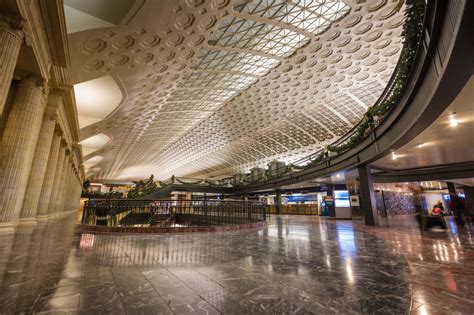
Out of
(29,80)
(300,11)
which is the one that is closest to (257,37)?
(300,11)

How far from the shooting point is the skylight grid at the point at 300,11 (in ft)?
57.0

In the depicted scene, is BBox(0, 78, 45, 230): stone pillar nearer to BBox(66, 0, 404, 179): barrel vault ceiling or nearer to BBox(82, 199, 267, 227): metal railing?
A: BBox(82, 199, 267, 227): metal railing

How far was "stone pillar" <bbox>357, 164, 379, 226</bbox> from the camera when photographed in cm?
1280

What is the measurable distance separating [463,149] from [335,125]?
28130 mm

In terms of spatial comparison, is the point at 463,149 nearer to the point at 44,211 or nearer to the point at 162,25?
the point at 162,25

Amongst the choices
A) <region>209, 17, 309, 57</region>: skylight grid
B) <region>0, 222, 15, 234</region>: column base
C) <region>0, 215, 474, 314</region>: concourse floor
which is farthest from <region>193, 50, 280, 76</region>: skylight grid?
<region>0, 215, 474, 314</region>: concourse floor

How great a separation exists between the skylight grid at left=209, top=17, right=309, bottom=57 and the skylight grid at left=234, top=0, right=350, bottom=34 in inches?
39.9

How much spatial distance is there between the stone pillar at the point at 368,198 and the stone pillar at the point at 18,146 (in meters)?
16.2

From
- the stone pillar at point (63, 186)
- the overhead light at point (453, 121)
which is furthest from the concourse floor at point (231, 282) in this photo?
the stone pillar at point (63, 186)

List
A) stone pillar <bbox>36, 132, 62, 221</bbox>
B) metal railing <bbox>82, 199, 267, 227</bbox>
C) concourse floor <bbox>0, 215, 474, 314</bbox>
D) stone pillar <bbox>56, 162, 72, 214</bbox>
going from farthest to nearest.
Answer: stone pillar <bbox>56, 162, 72, 214</bbox> → stone pillar <bbox>36, 132, 62, 221</bbox> → metal railing <bbox>82, 199, 267, 227</bbox> → concourse floor <bbox>0, 215, 474, 314</bbox>

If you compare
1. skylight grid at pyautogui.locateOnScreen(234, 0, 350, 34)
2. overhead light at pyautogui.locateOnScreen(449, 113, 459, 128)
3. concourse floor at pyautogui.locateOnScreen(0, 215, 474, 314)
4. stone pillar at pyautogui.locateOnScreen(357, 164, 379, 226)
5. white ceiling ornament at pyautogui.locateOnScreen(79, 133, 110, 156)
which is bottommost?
concourse floor at pyautogui.locateOnScreen(0, 215, 474, 314)

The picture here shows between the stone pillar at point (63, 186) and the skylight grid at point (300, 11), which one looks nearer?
the skylight grid at point (300, 11)

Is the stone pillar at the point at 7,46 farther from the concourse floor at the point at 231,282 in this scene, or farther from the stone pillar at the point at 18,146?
the concourse floor at the point at 231,282

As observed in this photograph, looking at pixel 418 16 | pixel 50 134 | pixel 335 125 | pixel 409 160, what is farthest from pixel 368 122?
pixel 335 125
